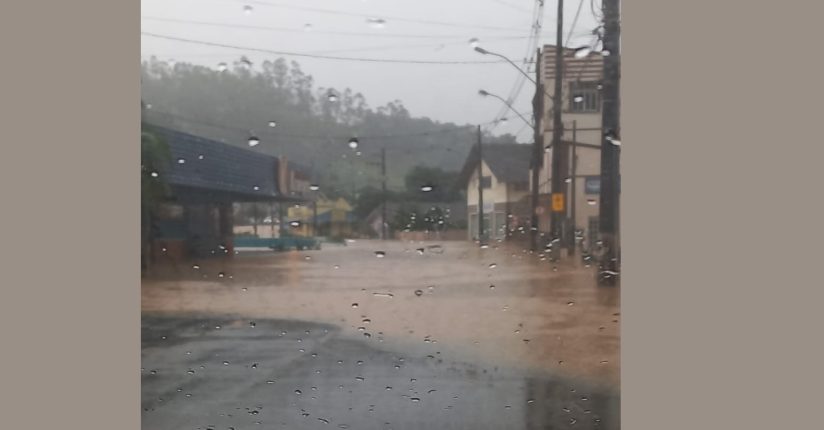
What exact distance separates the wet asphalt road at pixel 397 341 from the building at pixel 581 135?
10.6 inches

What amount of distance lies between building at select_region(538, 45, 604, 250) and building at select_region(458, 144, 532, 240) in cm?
11

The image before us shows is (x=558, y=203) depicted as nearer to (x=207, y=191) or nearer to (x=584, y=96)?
(x=584, y=96)

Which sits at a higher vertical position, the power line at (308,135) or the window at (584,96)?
the window at (584,96)

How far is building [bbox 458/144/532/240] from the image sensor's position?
10.7 ft

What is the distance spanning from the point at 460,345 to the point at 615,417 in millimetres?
866

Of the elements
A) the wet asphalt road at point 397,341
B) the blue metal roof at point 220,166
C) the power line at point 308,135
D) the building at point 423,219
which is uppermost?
the power line at point 308,135

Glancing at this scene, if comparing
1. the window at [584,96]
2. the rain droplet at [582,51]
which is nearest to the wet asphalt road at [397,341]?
the window at [584,96]

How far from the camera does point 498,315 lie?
3.25 meters

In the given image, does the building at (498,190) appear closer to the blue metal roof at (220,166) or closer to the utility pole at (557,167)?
the utility pole at (557,167)

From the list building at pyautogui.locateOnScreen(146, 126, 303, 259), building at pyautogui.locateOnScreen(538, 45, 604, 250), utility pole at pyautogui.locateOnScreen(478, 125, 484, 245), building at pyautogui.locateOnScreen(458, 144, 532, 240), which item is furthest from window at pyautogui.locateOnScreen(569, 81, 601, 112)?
building at pyautogui.locateOnScreen(146, 126, 303, 259)

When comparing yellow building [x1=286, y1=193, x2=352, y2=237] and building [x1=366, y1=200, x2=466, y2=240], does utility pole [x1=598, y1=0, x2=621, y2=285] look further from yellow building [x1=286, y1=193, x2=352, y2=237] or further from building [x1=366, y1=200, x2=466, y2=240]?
yellow building [x1=286, y1=193, x2=352, y2=237]

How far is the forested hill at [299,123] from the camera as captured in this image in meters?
3.24

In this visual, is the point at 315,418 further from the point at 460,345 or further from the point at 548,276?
the point at 548,276

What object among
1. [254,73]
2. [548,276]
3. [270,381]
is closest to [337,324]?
[270,381]
